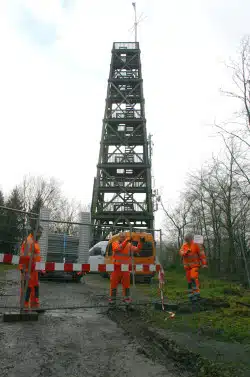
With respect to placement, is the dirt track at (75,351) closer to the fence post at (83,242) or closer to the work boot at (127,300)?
the work boot at (127,300)

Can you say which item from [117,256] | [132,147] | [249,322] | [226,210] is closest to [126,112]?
[132,147]

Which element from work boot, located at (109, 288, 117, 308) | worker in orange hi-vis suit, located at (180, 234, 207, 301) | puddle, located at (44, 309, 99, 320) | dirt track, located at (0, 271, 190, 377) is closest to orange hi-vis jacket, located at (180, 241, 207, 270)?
worker in orange hi-vis suit, located at (180, 234, 207, 301)

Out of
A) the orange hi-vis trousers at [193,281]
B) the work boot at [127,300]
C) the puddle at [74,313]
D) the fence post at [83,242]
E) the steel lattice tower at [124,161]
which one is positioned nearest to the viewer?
the puddle at [74,313]

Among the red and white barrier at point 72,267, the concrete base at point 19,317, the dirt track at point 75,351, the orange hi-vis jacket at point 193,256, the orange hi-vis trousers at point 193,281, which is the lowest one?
the dirt track at point 75,351

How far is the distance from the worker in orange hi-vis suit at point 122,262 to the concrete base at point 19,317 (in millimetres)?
2181

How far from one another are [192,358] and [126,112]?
32071 millimetres

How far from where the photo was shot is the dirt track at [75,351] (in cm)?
388

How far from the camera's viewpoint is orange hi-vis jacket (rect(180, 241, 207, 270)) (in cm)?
894

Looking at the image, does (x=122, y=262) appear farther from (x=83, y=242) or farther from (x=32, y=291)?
(x=83, y=242)

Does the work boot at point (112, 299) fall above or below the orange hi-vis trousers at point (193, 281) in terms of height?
below

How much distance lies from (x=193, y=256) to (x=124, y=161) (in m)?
23.3

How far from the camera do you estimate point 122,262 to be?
28.1 ft

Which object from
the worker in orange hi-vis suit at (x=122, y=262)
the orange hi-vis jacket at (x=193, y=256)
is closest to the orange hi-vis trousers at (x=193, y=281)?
the orange hi-vis jacket at (x=193, y=256)

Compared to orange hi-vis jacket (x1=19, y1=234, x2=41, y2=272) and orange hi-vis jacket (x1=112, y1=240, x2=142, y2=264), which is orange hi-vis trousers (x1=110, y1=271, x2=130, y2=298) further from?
orange hi-vis jacket (x1=19, y1=234, x2=41, y2=272)
